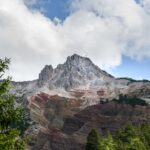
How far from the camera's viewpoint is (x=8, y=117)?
74.8 feet

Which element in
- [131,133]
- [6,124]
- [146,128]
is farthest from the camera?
[146,128]

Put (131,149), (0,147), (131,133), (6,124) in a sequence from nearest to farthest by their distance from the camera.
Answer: (0,147) → (6,124) → (131,149) → (131,133)

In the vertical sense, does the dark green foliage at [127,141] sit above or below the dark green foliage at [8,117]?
above

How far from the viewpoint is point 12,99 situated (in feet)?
75.4

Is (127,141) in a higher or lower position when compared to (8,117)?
higher

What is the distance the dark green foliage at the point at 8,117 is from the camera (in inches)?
873

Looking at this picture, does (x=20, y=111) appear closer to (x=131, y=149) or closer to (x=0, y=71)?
(x=0, y=71)

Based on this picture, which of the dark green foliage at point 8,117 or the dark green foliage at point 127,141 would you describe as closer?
the dark green foliage at point 8,117

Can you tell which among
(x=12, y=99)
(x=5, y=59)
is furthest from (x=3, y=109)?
(x=5, y=59)

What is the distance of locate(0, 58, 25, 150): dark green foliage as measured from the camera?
72.7 ft

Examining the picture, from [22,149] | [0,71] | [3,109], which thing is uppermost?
[0,71]

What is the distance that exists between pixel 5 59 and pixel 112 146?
6516cm

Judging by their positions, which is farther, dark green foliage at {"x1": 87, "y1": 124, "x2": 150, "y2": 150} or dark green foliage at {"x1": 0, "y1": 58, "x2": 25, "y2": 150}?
dark green foliage at {"x1": 87, "y1": 124, "x2": 150, "y2": 150}

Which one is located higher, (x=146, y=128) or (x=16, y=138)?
(x=146, y=128)
